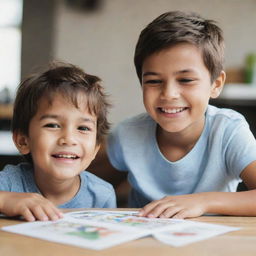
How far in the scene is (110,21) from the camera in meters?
4.72

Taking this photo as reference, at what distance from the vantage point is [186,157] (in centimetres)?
155

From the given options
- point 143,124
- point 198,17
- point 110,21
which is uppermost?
point 110,21

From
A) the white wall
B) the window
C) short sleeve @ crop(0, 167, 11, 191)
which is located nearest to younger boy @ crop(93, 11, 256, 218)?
short sleeve @ crop(0, 167, 11, 191)

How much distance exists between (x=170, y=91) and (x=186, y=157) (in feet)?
0.81

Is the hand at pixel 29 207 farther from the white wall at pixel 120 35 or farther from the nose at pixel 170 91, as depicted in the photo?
the white wall at pixel 120 35

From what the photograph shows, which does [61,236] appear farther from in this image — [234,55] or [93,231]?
[234,55]

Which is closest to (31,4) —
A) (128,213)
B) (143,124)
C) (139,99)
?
(139,99)

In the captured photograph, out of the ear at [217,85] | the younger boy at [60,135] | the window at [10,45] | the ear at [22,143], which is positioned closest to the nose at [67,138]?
the younger boy at [60,135]

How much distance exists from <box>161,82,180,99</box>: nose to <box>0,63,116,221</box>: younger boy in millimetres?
176

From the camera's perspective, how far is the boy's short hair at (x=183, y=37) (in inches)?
57.0

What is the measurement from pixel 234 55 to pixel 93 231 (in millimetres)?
3930

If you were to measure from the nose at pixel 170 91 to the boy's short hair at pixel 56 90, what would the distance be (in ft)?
0.58

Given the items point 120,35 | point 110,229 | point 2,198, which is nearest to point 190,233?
point 110,229

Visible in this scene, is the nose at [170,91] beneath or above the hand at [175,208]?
above
